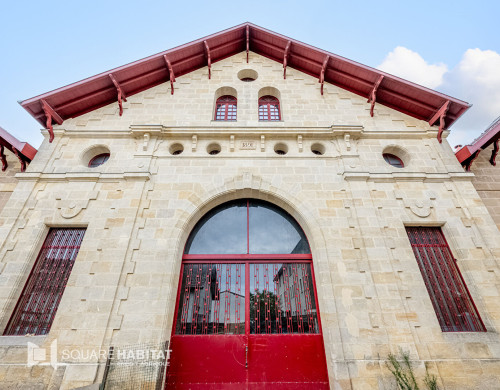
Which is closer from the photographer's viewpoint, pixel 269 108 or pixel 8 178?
pixel 8 178

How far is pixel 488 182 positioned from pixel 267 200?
7.60m

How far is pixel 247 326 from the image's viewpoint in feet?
21.4

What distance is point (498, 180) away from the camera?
8.71 m

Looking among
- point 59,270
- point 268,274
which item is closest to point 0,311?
point 59,270

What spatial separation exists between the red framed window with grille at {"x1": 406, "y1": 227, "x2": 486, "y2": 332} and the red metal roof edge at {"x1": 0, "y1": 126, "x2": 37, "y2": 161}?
1232cm

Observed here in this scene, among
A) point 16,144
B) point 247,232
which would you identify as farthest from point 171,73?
point 247,232

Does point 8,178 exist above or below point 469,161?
below

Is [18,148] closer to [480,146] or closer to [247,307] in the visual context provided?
[247,307]

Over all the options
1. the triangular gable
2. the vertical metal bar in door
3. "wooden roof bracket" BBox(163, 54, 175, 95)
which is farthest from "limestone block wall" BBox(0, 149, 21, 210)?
the vertical metal bar in door

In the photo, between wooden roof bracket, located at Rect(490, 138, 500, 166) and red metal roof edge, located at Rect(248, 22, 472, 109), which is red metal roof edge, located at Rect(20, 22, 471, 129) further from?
wooden roof bracket, located at Rect(490, 138, 500, 166)

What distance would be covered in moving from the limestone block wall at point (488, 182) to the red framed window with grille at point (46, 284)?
12.7 metres

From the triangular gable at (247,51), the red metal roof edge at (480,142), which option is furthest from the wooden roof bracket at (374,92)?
the red metal roof edge at (480,142)

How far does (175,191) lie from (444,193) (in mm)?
8429

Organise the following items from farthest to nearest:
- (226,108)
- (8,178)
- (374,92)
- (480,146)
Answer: (226,108), (374,92), (8,178), (480,146)
